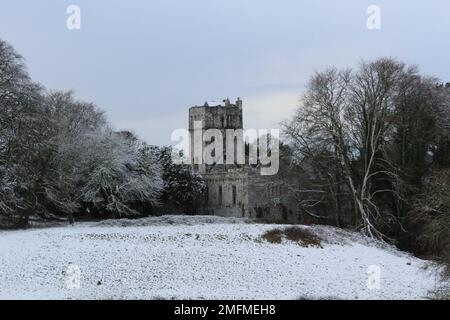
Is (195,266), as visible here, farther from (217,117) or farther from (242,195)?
(217,117)

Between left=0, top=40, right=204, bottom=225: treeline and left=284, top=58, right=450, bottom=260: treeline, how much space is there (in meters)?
14.2

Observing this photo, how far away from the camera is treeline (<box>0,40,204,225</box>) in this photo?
37094 millimetres

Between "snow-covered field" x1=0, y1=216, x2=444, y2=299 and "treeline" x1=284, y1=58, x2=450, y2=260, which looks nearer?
"snow-covered field" x1=0, y1=216, x2=444, y2=299

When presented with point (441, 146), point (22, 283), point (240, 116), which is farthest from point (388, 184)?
point (240, 116)

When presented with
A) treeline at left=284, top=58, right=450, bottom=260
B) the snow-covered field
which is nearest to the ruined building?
treeline at left=284, top=58, right=450, bottom=260

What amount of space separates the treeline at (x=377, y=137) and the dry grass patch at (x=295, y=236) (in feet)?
28.4

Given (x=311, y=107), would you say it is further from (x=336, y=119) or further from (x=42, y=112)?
(x=42, y=112)

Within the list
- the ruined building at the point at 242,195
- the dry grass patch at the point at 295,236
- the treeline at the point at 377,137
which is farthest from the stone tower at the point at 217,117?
the dry grass patch at the point at 295,236

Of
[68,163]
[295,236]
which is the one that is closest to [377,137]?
[295,236]

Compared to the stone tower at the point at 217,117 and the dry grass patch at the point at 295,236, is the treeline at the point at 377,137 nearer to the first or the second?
the dry grass patch at the point at 295,236

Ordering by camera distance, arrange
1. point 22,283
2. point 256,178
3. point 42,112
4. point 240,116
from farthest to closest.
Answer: point 240,116 < point 256,178 < point 42,112 < point 22,283

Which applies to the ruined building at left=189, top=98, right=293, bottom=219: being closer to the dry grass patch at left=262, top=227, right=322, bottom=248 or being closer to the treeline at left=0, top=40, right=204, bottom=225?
the treeline at left=0, top=40, right=204, bottom=225

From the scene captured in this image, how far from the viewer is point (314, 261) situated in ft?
97.6
